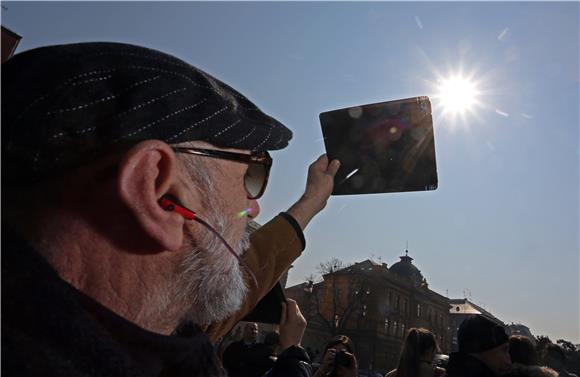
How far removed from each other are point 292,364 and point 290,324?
27cm

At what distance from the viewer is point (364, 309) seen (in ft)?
160

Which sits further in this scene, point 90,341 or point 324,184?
point 324,184

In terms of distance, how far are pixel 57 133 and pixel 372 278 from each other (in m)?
53.1

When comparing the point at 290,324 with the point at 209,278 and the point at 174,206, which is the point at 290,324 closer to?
the point at 209,278

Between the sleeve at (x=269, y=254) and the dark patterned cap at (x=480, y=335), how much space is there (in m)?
1.74

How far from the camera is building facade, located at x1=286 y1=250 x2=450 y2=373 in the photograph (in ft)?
150

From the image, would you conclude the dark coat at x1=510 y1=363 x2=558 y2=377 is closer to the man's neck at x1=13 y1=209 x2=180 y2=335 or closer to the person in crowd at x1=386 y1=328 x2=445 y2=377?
the person in crowd at x1=386 y1=328 x2=445 y2=377

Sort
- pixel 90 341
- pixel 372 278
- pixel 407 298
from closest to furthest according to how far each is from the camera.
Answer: pixel 90 341
pixel 372 278
pixel 407 298

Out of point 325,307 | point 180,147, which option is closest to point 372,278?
point 325,307

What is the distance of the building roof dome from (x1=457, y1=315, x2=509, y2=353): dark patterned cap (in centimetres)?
6090

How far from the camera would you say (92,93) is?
984mm

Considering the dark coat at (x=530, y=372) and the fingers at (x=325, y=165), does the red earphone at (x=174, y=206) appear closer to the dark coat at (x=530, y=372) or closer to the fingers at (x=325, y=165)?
the fingers at (x=325, y=165)

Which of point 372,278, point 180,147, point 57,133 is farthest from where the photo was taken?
point 372,278

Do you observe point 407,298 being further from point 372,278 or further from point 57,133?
point 57,133
